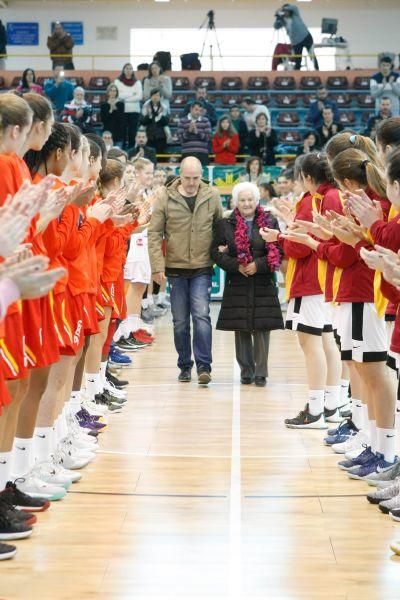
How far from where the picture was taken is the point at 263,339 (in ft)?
27.5

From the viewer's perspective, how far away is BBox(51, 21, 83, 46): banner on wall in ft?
82.8

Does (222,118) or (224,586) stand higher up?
(222,118)

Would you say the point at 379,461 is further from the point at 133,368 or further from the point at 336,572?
the point at 133,368

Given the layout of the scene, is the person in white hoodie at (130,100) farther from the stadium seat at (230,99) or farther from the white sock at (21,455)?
the white sock at (21,455)

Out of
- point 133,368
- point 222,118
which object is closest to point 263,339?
point 133,368

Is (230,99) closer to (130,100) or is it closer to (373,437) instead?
(130,100)

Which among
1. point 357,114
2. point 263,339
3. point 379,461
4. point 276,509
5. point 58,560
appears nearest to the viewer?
point 58,560

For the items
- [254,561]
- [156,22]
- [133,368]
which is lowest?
[133,368]

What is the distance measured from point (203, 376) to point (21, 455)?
382cm

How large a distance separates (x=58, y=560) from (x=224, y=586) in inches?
26.9

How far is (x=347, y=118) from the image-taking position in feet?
65.2

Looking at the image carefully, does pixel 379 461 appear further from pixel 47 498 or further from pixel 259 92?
pixel 259 92

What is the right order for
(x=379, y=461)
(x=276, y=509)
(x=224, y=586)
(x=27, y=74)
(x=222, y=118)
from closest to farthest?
(x=224, y=586)
(x=276, y=509)
(x=379, y=461)
(x=222, y=118)
(x=27, y=74)

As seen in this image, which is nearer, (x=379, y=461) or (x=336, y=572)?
(x=336, y=572)
